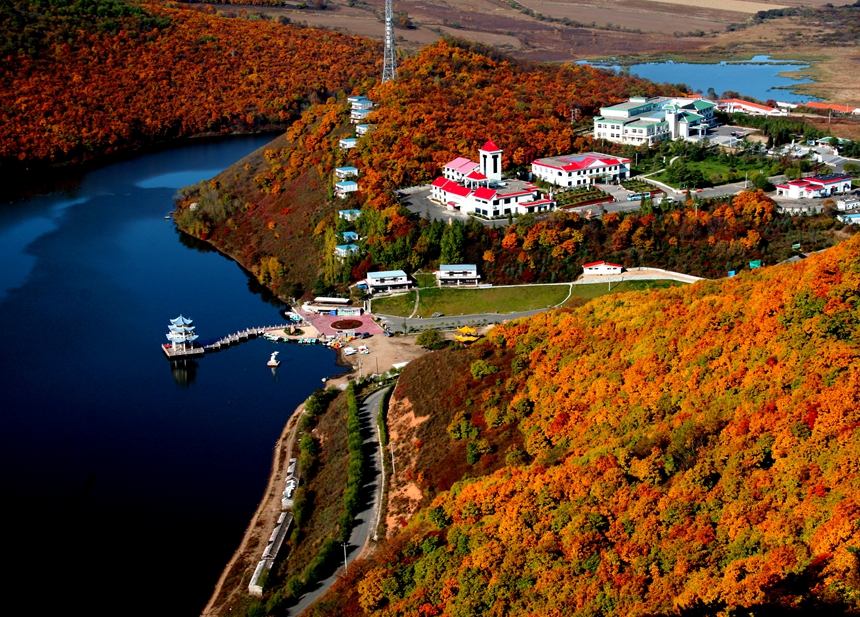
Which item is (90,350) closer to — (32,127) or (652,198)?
A: (652,198)

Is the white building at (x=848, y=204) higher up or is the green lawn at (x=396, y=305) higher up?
the white building at (x=848, y=204)

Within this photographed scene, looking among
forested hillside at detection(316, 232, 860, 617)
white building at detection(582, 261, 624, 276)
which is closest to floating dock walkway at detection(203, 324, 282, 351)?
white building at detection(582, 261, 624, 276)

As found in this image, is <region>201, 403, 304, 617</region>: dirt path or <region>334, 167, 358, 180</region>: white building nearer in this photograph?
<region>201, 403, 304, 617</region>: dirt path

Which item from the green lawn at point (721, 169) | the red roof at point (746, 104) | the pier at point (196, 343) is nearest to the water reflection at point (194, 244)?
the pier at point (196, 343)

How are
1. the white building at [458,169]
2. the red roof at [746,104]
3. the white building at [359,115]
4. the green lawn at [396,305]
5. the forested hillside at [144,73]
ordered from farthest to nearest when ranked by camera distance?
the forested hillside at [144,73] → the red roof at [746,104] → the white building at [359,115] → the white building at [458,169] → the green lawn at [396,305]

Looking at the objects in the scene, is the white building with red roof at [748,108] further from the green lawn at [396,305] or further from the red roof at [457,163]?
the green lawn at [396,305]

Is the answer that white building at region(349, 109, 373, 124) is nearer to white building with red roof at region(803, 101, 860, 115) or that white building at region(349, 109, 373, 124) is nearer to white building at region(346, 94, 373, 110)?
white building at region(346, 94, 373, 110)

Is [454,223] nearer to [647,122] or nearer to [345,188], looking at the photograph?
[345,188]
